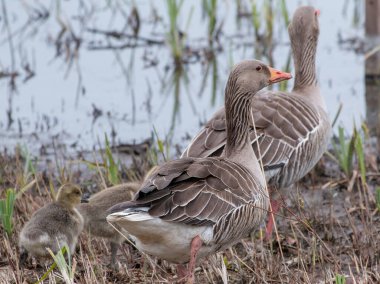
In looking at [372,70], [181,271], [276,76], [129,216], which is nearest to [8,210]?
[181,271]

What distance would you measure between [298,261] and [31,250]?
5.87ft

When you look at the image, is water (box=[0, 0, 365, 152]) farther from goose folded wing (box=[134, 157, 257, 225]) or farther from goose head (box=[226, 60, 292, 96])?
goose folded wing (box=[134, 157, 257, 225])

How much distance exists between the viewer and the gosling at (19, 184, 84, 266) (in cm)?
591

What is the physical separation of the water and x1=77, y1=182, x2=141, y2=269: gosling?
313 cm

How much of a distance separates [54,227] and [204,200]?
3.99ft

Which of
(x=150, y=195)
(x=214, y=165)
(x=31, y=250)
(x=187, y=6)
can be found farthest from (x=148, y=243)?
(x=187, y=6)

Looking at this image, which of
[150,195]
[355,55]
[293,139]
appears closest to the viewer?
[150,195]

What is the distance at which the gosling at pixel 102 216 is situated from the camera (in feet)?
20.3

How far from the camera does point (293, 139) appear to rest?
23.5 feet

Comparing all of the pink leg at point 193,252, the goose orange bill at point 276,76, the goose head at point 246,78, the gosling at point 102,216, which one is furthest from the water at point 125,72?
the pink leg at point 193,252

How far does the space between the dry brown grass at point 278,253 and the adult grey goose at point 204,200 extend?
0.71 feet

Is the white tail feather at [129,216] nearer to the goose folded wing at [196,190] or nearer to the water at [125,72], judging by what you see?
the goose folded wing at [196,190]

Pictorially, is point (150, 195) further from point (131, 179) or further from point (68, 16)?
point (68, 16)

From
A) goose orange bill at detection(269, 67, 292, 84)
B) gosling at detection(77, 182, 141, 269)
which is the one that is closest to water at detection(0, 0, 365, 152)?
gosling at detection(77, 182, 141, 269)
